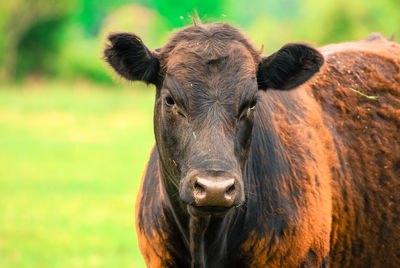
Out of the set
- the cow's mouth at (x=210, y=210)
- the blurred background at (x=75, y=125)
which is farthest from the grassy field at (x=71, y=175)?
the cow's mouth at (x=210, y=210)

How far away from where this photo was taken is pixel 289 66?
17.9ft

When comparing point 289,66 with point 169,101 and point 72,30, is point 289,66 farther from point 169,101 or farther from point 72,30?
point 72,30

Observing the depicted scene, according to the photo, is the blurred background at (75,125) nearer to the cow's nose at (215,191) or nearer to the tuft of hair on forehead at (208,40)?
the tuft of hair on forehead at (208,40)

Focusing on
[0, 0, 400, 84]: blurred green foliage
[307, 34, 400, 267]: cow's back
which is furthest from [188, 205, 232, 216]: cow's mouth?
[0, 0, 400, 84]: blurred green foliage

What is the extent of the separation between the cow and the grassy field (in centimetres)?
563

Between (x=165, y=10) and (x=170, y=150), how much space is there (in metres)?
75.5

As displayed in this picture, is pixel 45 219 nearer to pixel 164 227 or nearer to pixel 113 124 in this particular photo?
pixel 164 227

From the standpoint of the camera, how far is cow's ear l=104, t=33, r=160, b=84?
5336 millimetres

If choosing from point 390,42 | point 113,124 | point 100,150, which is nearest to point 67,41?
point 113,124

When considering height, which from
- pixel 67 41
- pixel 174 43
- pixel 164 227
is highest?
pixel 67 41

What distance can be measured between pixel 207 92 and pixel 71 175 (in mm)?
17205

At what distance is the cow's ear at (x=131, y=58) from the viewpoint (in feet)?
17.5

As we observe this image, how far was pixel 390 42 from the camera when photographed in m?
7.71

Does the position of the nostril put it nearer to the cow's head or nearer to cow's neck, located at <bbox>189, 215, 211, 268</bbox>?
the cow's head
